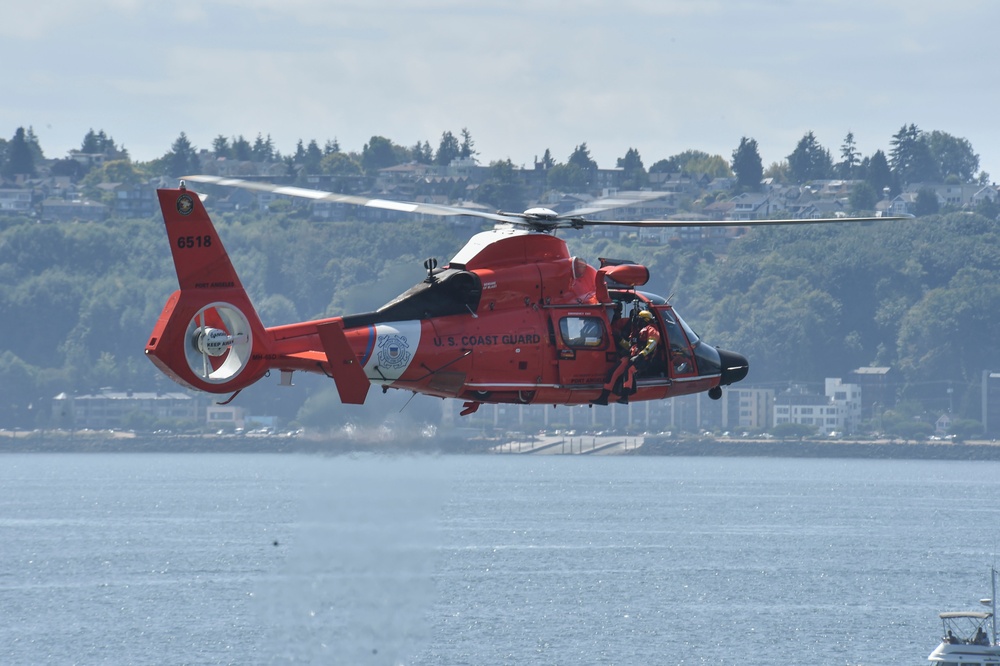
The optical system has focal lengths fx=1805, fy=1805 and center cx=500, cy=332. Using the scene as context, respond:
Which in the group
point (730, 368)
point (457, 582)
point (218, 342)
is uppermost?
point (218, 342)

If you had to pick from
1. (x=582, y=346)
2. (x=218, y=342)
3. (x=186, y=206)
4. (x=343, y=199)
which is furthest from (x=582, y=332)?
(x=186, y=206)

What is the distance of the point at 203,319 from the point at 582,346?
20.8 ft

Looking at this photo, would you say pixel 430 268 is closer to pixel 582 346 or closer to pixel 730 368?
pixel 582 346

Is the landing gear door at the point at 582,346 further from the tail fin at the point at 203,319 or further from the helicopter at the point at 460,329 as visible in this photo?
the tail fin at the point at 203,319

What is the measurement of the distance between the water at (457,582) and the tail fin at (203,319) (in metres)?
7.33

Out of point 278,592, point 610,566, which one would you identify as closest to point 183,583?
point 278,592

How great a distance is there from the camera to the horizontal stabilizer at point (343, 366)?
26250 millimetres

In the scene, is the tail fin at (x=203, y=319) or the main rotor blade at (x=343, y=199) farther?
the main rotor blade at (x=343, y=199)

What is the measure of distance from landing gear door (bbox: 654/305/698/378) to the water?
255 inches

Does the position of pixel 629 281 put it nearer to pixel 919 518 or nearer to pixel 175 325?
Result: pixel 175 325

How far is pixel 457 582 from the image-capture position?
304 ft

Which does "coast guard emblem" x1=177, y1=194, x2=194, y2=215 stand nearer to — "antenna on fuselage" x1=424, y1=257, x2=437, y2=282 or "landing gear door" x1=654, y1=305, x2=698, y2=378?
"antenna on fuselage" x1=424, y1=257, x2=437, y2=282

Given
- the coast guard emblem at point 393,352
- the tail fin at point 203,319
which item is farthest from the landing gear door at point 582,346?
the tail fin at point 203,319

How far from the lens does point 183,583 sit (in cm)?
9419
